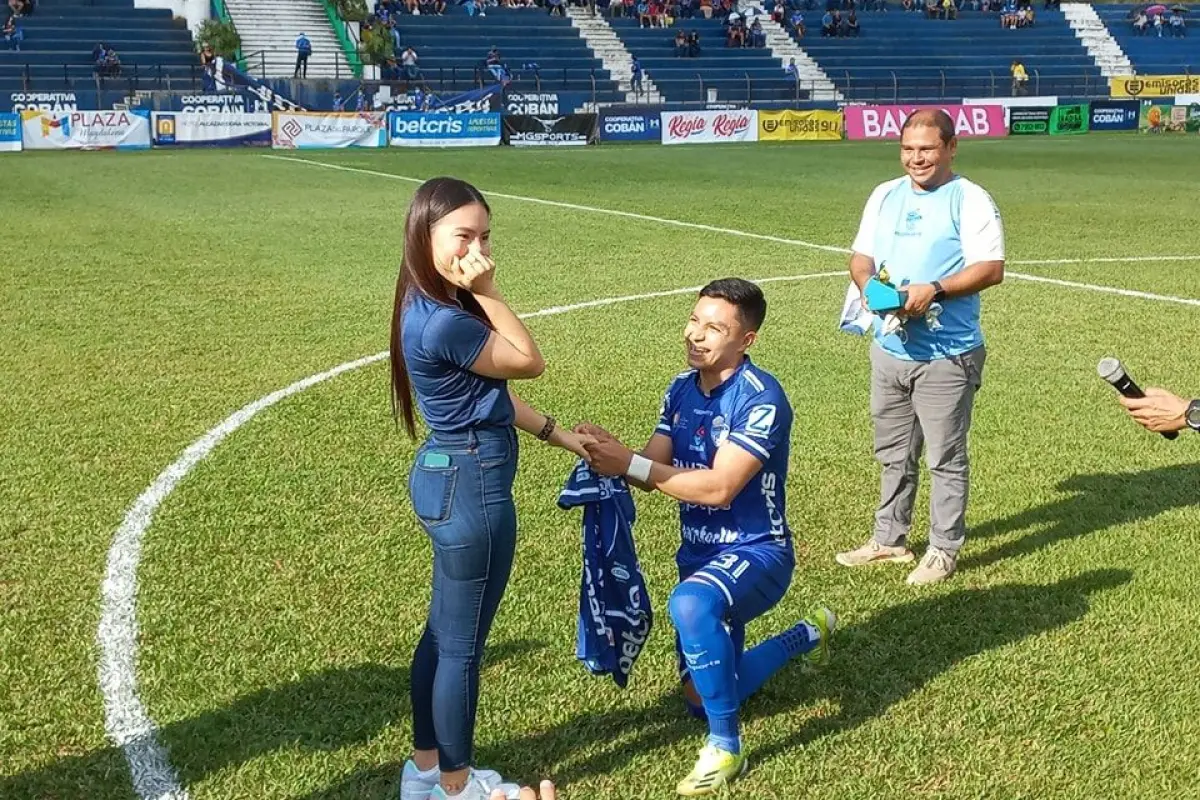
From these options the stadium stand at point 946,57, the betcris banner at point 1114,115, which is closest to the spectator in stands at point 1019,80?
the stadium stand at point 946,57

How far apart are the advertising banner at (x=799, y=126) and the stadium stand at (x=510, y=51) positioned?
6.17m

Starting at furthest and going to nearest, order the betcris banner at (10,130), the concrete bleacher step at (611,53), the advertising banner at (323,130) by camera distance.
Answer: the concrete bleacher step at (611,53) < the advertising banner at (323,130) < the betcris banner at (10,130)

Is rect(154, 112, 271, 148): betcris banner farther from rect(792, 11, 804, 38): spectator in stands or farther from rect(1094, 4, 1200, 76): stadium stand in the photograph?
rect(1094, 4, 1200, 76): stadium stand

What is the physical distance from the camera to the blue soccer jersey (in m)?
3.79

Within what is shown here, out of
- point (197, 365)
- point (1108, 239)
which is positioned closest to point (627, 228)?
point (1108, 239)

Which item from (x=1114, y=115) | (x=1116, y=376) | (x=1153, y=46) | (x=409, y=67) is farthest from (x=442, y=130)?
(x=1153, y=46)

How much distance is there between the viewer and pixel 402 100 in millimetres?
39969

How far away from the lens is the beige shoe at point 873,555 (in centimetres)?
560

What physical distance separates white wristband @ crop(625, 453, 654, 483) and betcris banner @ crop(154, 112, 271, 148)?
3490 centimetres

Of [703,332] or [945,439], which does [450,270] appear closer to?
[703,332]

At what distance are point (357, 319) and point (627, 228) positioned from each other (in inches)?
274

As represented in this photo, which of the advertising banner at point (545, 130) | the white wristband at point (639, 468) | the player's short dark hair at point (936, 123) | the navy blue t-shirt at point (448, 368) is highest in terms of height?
the advertising banner at point (545, 130)

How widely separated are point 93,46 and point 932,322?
42.5 meters

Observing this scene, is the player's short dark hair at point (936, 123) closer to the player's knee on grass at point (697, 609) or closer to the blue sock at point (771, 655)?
the blue sock at point (771, 655)
